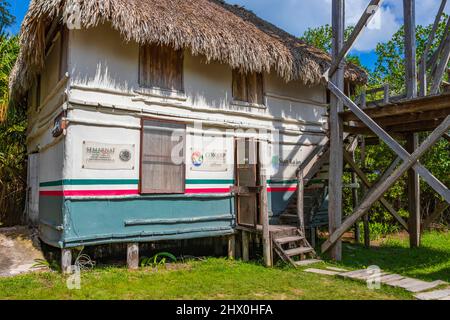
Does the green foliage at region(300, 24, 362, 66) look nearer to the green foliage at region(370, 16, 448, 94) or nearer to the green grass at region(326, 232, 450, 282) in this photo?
the green foliage at region(370, 16, 448, 94)

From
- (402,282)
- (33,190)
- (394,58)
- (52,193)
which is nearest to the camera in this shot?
(402,282)

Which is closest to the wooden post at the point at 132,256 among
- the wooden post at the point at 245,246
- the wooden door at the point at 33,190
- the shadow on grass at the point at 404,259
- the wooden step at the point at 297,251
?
the wooden post at the point at 245,246

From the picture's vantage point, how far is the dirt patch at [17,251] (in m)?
6.44

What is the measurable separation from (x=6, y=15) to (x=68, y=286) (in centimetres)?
1158

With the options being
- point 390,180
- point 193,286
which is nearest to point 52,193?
point 193,286

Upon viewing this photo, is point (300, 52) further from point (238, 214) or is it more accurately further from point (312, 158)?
point (238, 214)

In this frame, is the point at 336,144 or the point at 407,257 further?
the point at 407,257

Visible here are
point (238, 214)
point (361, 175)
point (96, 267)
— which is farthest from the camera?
point (361, 175)

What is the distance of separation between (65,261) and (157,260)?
1899 millimetres

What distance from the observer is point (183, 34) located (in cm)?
714

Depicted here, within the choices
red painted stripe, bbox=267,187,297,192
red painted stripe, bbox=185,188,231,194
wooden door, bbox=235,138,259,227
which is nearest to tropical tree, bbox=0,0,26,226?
red painted stripe, bbox=185,188,231,194

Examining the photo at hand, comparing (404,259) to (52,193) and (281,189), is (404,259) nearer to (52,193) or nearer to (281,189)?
(281,189)
